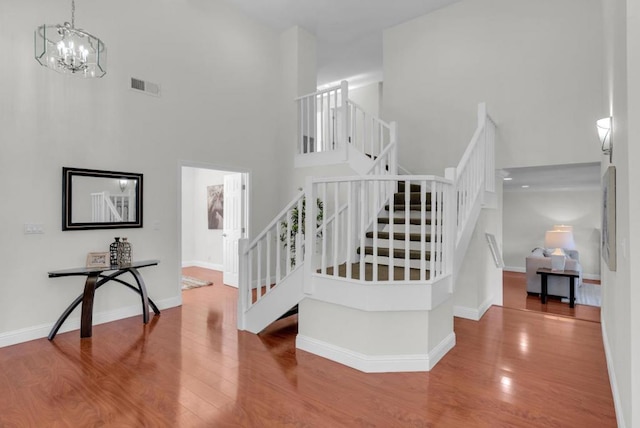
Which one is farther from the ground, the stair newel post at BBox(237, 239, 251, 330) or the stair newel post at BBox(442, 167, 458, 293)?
the stair newel post at BBox(442, 167, 458, 293)

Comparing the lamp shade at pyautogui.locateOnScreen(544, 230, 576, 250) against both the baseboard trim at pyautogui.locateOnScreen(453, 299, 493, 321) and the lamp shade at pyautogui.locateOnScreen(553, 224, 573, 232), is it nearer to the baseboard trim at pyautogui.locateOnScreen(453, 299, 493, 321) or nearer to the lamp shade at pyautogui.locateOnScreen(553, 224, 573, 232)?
the lamp shade at pyautogui.locateOnScreen(553, 224, 573, 232)

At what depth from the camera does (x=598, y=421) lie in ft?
7.22

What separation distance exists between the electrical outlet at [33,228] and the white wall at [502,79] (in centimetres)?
498

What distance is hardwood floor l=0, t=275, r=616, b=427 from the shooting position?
2227mm

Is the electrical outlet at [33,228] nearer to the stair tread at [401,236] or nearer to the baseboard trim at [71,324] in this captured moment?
the baseboard trim at [71,324]

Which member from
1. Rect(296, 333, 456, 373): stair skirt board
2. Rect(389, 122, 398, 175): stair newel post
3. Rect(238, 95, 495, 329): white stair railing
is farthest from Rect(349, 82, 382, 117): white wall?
Rect(296, 333, 456, 373): stair skirt board

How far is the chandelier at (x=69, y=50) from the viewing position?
9.27ft

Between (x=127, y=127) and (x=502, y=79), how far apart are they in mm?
5035

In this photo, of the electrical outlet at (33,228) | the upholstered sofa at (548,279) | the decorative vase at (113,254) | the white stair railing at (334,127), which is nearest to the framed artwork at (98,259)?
the decorative vase at (113,254)

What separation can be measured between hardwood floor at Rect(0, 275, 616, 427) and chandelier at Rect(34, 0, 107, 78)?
2.53 metres

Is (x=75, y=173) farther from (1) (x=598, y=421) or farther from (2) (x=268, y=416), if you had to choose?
(1) (x=598, y=421)

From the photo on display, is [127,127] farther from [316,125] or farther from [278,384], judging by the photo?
[278,384]

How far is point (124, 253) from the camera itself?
4051 mm

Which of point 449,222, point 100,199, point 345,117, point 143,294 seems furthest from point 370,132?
point 143,294
